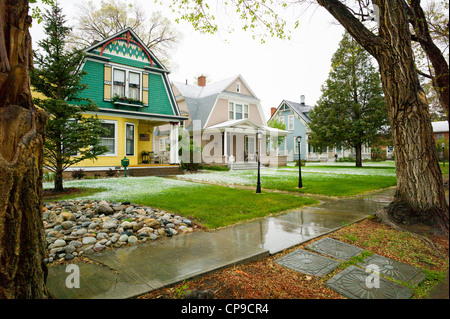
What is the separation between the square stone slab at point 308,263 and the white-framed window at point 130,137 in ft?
43.5

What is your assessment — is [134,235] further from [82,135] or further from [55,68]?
[55,68]

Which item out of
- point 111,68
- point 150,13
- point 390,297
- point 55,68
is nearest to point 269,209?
point 390,297

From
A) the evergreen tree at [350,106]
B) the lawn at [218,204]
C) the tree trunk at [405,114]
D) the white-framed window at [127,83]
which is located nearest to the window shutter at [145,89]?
the white-framed window at [127,83]

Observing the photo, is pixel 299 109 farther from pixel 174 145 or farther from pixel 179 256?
pixel 179 256

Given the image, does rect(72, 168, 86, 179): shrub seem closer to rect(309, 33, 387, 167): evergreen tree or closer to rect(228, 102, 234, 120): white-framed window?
rect(228, 102, 234, 120): white-framed window

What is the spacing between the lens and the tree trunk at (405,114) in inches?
144

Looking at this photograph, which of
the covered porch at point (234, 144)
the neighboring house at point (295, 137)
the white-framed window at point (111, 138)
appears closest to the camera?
the white-framed window at point (111, 138)

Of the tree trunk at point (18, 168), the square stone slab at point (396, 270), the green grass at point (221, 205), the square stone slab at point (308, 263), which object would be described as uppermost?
the tree trunk at point (18, 168)

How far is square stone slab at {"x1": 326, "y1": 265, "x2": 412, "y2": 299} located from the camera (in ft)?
7.10

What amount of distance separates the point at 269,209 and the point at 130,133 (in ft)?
38.7

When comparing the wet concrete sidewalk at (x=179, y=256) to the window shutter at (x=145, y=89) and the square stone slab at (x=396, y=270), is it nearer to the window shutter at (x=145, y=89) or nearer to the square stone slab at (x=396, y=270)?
the square stone slab at (x=396, y=270)

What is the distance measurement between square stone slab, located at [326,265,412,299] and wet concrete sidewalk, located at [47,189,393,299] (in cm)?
92

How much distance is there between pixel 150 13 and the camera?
78.6 feet

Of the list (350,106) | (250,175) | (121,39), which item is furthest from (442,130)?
(350,106)
